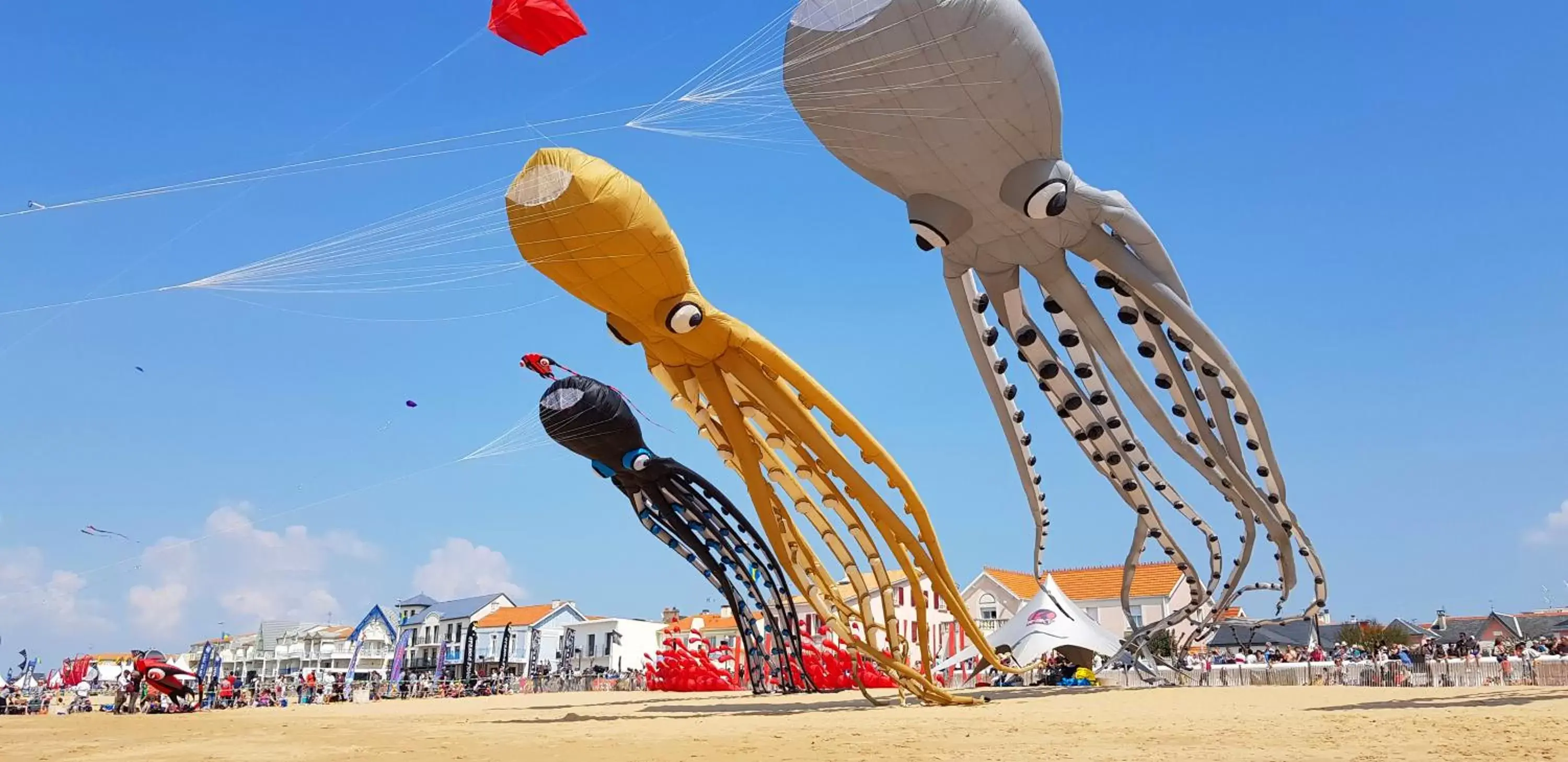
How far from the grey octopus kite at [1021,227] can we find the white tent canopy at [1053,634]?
33.8 feet

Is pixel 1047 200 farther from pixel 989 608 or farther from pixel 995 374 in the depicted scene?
pixel 989 608

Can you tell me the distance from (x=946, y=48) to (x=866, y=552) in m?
8.85

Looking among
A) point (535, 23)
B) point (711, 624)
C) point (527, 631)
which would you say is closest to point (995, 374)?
point (535, 23)

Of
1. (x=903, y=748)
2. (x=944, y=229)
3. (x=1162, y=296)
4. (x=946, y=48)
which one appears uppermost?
(x=946, y=48)

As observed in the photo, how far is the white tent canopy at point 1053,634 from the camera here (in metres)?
30.6

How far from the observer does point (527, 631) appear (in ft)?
249

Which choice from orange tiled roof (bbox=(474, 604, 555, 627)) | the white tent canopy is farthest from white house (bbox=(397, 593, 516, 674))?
the white tent canopy

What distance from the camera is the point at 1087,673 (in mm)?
28375

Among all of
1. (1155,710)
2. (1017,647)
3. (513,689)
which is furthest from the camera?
(513,689)

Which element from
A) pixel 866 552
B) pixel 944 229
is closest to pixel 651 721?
pixel 866 552

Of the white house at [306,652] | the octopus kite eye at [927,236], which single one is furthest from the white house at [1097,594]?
the white house at [306,652]

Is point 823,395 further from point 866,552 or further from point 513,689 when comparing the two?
point 513,689

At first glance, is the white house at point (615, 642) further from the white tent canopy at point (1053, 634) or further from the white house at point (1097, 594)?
the white tent canopy at point (1053, 634)

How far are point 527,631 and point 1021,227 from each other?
6636cm
